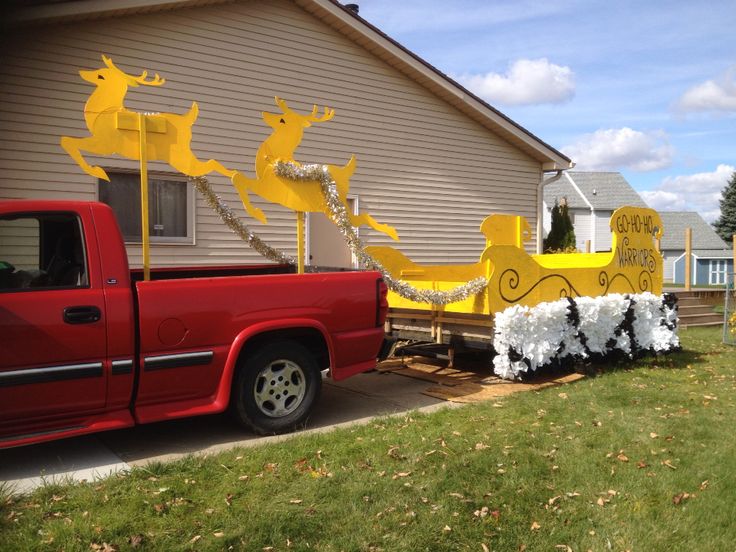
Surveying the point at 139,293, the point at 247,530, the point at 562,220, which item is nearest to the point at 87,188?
the point at 139,293

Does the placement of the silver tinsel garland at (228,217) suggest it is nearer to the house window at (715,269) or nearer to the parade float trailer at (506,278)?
the parade float trailer at (506,278)

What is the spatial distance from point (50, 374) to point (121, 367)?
0.44 m

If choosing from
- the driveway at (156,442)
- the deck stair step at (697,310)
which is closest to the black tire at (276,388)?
the driveway at (156,442)

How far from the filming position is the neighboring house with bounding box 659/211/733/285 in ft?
151

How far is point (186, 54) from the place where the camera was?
942 cm

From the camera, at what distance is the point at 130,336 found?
447cm

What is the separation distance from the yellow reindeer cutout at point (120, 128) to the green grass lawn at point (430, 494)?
2613 millimetres

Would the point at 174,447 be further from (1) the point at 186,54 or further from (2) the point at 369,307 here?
(1) the point at 186,54

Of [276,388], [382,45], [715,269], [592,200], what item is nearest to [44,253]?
[276,388]

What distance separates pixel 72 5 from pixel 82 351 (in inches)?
224

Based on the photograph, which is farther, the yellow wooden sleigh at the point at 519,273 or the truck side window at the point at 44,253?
the yellow wooden sleigh at the point at 519,273

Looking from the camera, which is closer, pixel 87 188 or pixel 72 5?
pixel 72 5

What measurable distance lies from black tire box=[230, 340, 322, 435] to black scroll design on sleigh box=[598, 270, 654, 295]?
456 cm

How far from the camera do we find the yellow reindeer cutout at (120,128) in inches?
208
